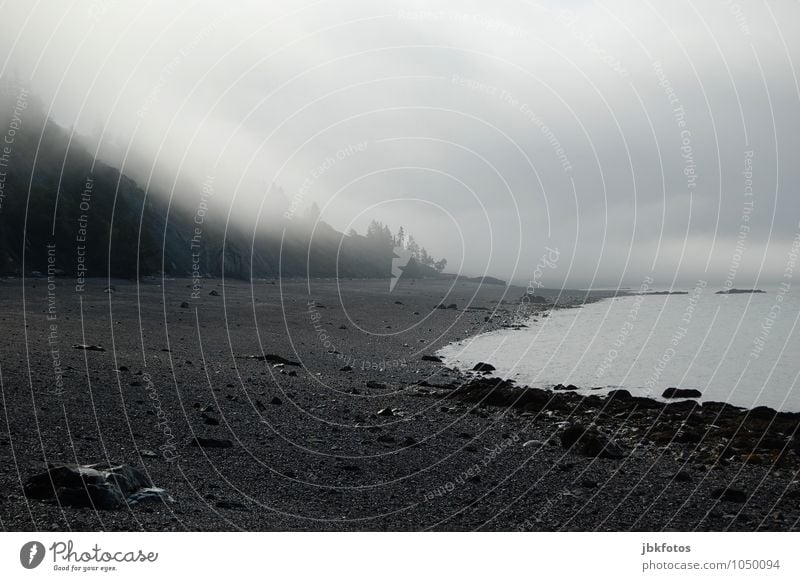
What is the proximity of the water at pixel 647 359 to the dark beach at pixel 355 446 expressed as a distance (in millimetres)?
5443

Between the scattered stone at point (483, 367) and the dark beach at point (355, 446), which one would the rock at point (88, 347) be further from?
the scattered stone at point (483, 367)

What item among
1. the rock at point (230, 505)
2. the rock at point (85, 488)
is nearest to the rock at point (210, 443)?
the rock at point (230, 505)

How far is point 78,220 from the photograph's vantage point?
61.9 m

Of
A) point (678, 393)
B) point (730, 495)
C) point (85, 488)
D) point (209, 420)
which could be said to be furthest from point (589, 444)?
point (678, 393)

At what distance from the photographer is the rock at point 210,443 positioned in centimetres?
1177

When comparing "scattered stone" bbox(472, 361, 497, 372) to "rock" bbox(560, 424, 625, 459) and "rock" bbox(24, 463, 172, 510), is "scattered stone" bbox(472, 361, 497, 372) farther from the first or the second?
"rock" bbox(24, 463, 172, 510)

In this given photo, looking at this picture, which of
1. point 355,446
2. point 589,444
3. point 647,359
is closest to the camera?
point 355,446

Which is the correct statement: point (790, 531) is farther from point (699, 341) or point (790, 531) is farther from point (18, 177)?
point (18, 177)

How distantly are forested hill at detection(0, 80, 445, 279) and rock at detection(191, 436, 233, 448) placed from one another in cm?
3179

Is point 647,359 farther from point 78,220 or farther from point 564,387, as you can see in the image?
point 78,220

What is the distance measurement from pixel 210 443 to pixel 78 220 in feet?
194

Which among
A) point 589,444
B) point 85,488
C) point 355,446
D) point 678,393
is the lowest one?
point 85,488
